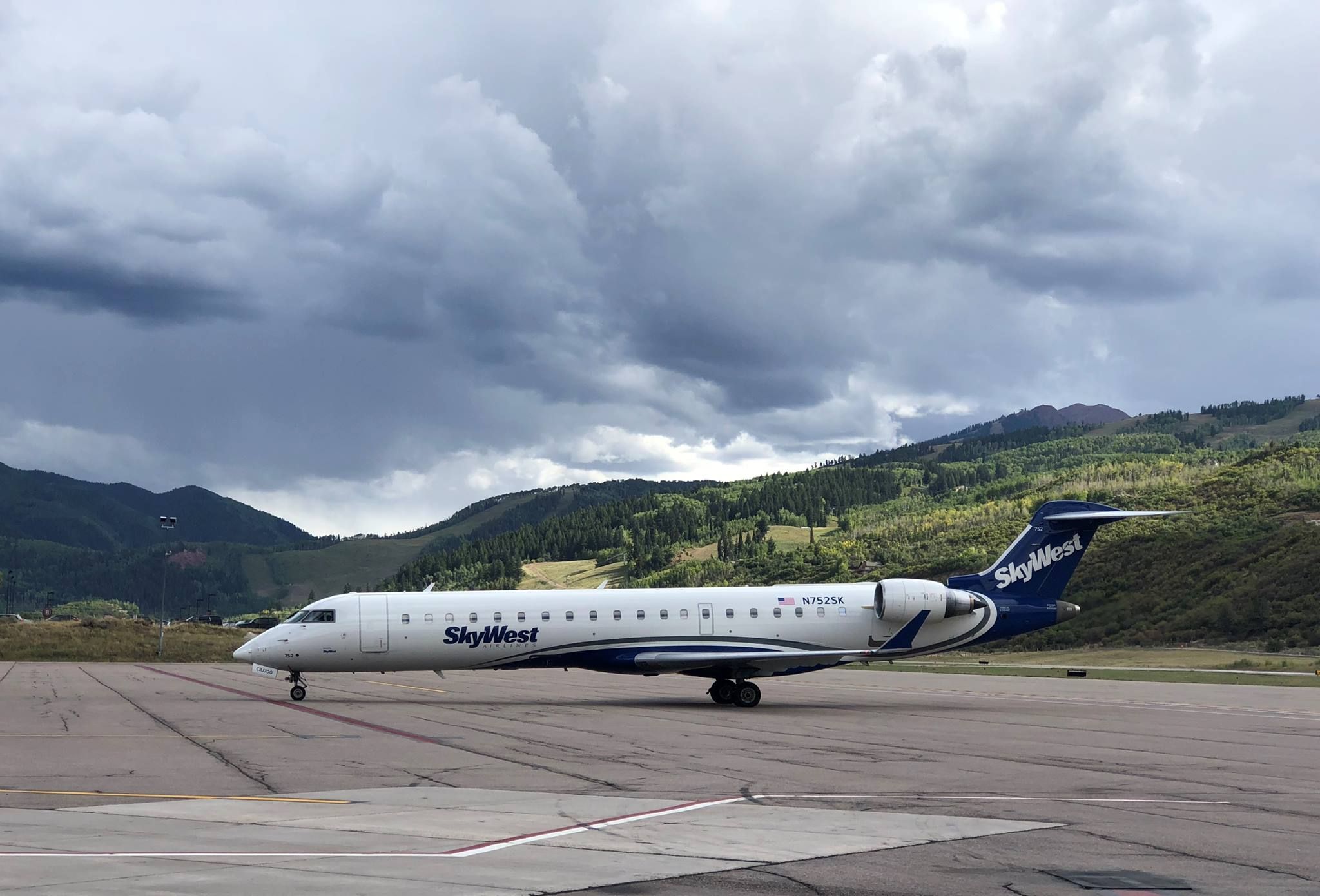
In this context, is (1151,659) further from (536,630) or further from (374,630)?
(374,630)

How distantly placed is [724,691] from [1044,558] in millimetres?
12067

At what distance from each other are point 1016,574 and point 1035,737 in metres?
15.3

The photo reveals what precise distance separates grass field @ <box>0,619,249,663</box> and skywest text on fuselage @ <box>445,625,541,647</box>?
4359 centimetres

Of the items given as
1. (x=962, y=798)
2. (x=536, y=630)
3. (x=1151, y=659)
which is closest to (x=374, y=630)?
(x=536, y=630)

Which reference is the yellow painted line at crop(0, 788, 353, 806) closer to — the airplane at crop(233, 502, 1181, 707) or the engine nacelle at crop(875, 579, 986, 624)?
the airplane at crop(233, 502, 1181, 707)

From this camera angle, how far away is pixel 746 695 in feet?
122

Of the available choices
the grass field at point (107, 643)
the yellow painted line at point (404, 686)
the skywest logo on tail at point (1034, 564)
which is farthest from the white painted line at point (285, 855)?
the grass field at point (107, 643)

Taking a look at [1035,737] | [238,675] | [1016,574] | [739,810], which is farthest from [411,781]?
[238,675]

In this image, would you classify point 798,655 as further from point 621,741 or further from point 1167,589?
point 1167,589

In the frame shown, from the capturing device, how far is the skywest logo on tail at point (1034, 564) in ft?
135

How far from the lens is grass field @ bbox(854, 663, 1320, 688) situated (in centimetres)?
→ 4862

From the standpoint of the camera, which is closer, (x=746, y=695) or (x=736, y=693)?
Result: (x=746, y=695)

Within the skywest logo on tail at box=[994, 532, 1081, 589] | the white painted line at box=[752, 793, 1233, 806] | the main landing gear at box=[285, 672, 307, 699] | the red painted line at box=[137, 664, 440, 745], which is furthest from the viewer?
the skywest logo on tail at box=[994, 532, 1081, 589]

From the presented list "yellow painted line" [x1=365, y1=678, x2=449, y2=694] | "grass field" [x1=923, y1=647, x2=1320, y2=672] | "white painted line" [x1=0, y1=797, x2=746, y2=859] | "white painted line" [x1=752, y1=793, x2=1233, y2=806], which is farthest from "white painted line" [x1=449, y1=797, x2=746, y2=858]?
"grass field" [x1=923, y1=647, x2=1320, y2=672]
